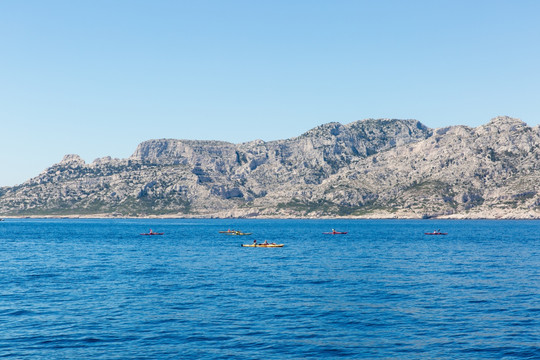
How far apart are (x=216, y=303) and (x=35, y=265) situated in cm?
5324

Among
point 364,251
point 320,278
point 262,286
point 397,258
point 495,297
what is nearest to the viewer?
point 495,297

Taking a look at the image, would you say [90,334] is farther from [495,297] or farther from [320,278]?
[495,297]

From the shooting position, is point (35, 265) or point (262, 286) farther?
point (35, 265)

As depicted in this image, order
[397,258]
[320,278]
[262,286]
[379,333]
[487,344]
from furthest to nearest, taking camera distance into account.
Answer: [397,258] → [320,278] → [262,286] → [379,333] → [487,344]

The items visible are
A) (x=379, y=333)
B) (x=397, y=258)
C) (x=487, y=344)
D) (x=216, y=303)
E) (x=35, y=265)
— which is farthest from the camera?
(x=397, y=258)

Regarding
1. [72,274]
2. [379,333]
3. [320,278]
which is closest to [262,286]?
[320,278]

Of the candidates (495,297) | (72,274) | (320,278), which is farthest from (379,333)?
(72,274)

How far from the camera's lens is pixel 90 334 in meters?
45.1

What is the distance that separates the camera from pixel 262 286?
230 ft

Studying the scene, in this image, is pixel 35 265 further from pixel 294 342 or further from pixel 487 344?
pixel 487 344

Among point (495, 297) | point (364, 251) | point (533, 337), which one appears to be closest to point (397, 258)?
point (364, 251)

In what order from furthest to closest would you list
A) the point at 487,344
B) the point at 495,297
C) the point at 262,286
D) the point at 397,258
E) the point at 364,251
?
the point at 364,251 < the point at 397,258 < the point at 262,286 < the point at 495,297 < the point at 487,344

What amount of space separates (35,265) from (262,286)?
4923 cm

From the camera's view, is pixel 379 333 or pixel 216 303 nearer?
pixel 379 333
